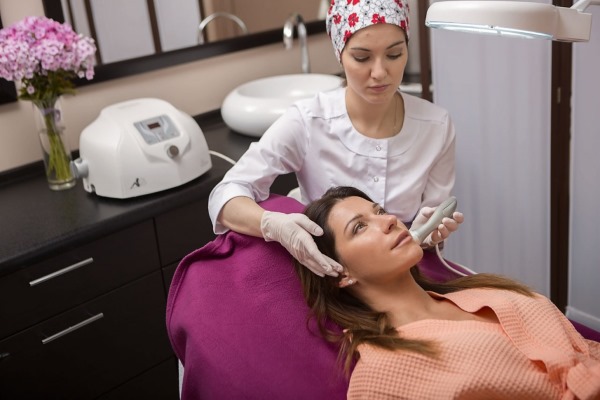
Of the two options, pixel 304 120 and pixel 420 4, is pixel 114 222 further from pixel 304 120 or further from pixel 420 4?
pixel 420 4

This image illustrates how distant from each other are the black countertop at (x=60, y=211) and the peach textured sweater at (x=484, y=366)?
90 centimetres

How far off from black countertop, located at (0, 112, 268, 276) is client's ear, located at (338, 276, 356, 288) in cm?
75

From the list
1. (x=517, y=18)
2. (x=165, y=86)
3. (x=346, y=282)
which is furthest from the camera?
(x=165, y=86)

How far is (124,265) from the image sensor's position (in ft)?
6.43

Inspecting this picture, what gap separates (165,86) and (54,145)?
58cm

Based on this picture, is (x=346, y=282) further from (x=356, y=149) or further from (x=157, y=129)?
(x=157, y=129)

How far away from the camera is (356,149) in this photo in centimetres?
173

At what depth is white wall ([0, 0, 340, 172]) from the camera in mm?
2158

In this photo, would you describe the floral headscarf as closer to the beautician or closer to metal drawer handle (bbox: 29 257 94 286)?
the beautician

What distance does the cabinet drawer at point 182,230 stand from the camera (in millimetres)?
2037

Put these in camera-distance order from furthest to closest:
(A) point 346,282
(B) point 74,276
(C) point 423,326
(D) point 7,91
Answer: (D) point 7,91 → (B) point 74,276 → (A) point 346,282 → (C) point 423,326

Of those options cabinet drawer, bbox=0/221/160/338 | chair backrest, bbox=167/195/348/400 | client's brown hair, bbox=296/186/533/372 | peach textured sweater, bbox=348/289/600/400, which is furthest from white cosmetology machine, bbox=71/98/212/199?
peach textured sweater, bbox=348/289/600/400

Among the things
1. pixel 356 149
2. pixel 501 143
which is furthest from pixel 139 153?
pixel 501 143

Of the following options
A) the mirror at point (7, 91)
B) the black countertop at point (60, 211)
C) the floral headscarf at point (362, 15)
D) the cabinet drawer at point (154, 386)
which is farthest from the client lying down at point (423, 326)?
the mirror at point (7, 91)
